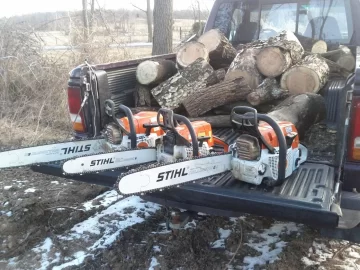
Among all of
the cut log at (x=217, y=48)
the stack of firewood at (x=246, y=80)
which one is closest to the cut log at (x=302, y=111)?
the stack of firewood at (x=246, y=80)

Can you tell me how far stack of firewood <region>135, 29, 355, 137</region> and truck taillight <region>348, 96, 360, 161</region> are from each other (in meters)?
0.97

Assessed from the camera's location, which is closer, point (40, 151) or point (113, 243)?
point (40, 151)

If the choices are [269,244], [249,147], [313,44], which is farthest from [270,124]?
[313,44]

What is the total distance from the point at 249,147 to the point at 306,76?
1.69 m

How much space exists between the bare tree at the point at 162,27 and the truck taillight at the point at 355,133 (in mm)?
6459

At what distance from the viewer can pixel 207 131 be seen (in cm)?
292

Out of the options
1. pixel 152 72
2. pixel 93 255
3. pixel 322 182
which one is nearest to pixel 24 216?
pixel 93 255

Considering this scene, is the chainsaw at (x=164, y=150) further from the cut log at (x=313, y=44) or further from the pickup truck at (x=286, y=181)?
the cut log at (x=313, y=44)

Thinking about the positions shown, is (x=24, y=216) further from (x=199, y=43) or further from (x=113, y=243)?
(x=199, y=43)

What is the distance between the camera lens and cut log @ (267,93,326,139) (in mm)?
3291

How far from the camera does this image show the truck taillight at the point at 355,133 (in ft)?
7.75

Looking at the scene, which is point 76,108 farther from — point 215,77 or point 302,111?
point 302,111

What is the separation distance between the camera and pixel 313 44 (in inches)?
194

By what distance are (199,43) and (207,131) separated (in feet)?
6.18
